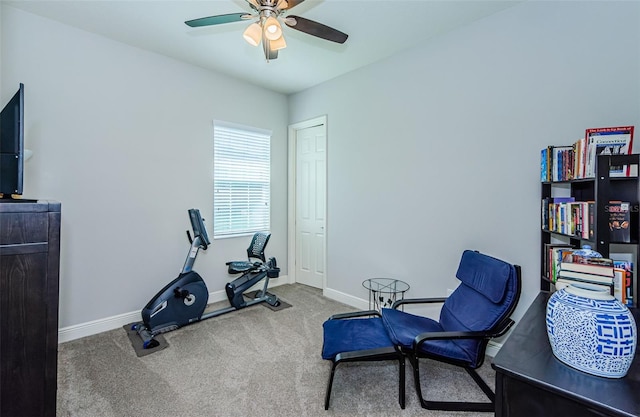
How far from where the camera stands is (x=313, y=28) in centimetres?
200

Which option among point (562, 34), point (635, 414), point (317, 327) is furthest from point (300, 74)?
point (635, 414)

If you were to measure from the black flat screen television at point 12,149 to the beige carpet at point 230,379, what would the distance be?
1.40m

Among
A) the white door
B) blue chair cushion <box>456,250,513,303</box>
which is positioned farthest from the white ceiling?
blue chair cushion <box>456,250,513,303</box>

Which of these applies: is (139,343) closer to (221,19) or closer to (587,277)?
(221,19)

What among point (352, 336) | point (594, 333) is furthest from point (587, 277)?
point (352, 336)

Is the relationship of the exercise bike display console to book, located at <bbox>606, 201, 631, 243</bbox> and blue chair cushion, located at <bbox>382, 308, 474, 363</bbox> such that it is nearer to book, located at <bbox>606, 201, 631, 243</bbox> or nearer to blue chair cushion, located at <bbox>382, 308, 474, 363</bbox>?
blue chair cushion, located at <bbox>382, 308, 474, 363</bbox>

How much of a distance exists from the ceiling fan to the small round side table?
2.32 meters

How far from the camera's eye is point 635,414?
775mm

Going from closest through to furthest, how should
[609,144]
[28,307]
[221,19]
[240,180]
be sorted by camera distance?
[28,307] < [609,144] < [221,19] < [240,180]

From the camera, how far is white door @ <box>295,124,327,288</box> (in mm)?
4145

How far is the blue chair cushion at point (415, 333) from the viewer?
6.07 feet

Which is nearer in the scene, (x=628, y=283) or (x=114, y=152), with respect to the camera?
(x=628, y=283)

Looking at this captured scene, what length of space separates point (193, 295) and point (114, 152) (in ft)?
5.36

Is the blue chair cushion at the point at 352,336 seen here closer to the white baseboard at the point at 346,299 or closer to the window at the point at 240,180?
the white baseboard at the point at 346,299
